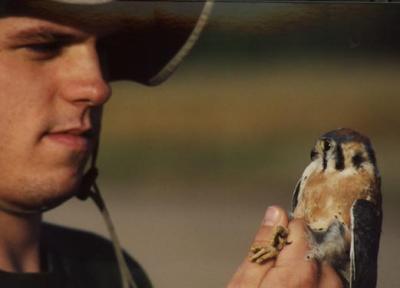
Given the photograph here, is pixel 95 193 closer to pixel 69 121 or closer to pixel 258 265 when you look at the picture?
pixel 69 121

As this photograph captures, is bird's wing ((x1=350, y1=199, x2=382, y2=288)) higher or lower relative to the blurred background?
lower

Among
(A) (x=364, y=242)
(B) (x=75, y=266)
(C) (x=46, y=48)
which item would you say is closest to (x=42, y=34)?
(C) (x=46, y=48)

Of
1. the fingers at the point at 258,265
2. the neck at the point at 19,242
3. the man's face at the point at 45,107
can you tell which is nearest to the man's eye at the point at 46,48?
the man's face at the point at 45,107

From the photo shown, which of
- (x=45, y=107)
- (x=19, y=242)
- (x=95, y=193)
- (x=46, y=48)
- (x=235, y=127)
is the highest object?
(x=46, y=48)

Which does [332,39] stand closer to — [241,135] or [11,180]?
[241,135]

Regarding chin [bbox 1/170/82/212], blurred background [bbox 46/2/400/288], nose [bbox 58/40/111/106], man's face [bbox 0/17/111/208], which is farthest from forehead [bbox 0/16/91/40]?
chin [bbox 1/170/82/212]

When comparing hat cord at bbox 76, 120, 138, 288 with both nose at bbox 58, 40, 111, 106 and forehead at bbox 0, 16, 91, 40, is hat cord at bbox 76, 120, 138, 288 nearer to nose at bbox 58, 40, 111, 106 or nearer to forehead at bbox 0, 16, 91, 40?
nose at bbox 58, 40, 111, 106

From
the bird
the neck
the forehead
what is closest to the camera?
the forehead

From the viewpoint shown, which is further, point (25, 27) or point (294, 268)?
point (294, 268)
